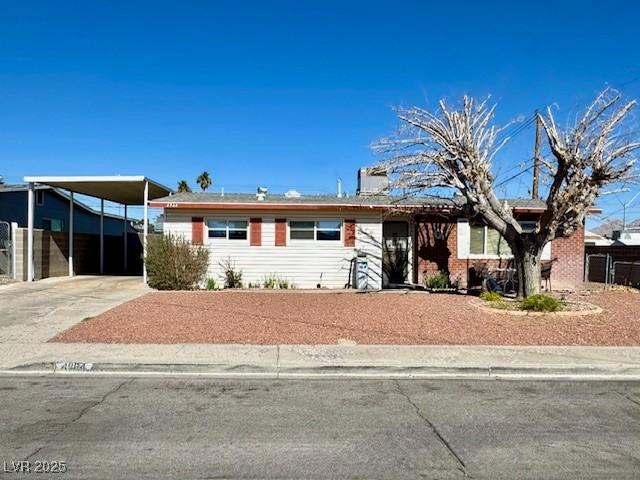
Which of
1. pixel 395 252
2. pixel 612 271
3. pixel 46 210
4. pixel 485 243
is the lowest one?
pixel 612 271

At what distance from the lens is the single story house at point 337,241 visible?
17375 millimetres

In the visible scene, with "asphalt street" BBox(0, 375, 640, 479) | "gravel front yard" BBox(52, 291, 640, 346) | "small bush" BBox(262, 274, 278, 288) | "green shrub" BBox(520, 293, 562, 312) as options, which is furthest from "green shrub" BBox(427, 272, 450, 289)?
"asphalt street" BBox(0, 375, 640, 479)

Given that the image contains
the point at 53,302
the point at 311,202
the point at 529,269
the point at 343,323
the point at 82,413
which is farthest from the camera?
the point at 311,202

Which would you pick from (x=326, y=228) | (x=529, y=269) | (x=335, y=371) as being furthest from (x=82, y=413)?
(x=326, y=228)

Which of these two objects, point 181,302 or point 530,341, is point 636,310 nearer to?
point 530,341

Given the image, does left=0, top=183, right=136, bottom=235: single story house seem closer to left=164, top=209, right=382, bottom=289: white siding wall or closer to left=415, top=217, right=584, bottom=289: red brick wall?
left=164, top=209, right=382, bottom=289: white siding wall

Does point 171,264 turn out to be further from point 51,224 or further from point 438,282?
point 51,224

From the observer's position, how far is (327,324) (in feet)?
33.6

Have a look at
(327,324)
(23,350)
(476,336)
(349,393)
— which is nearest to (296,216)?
(327,324)

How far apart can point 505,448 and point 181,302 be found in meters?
9.78

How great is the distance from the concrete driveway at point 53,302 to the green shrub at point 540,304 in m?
9.46

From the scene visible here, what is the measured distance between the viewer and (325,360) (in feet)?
25.3

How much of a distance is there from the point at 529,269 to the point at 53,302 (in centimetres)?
1182

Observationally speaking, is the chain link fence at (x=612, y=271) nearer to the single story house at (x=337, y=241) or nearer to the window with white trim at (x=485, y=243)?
the single story house at (x=337, y=241)
